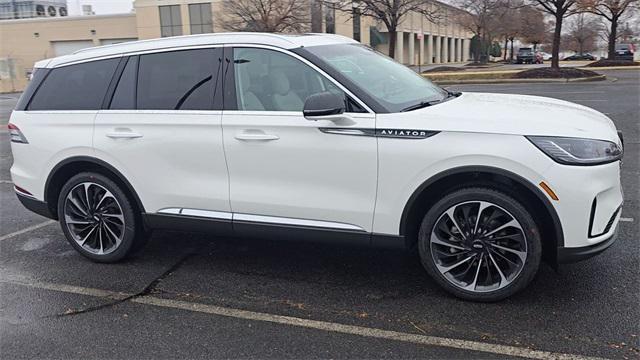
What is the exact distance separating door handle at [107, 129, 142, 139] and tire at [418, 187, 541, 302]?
7.84ft

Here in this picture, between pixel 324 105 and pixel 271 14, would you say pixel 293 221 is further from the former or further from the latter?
pixel 271 14

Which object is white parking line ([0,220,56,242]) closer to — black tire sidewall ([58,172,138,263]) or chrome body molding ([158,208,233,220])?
black tire sidewall ([58,172,138,263])

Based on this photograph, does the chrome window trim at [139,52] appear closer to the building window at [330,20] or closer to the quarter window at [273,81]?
the quarter window at [273,81]

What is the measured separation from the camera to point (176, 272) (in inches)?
183

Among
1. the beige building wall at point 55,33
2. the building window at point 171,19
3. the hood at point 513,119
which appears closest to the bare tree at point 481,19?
the building window at point 171,19

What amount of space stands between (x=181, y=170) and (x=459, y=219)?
2157mm

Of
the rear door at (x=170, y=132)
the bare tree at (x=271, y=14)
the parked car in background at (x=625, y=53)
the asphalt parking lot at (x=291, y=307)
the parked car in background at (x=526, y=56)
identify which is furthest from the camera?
the parked car in background at (x=526, y=56)

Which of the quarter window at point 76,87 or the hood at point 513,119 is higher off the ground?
the quarter window at point 76,87

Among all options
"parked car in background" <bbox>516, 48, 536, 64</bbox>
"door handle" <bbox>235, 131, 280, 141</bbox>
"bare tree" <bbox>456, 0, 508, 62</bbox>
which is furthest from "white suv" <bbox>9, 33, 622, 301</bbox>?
"parked car in background" <bbox>516, 48, 536, 64</bbox>

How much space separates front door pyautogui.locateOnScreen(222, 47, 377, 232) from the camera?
12.8 ft

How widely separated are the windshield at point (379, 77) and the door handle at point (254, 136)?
2.22ft

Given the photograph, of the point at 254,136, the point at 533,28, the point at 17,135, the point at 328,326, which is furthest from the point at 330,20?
the point at 328,326

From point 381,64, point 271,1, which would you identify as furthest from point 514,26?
point 381,64

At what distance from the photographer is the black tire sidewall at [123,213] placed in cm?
472
